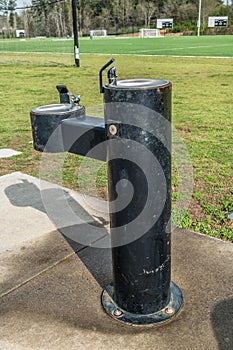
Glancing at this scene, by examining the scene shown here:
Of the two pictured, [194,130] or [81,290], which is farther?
[194,130]

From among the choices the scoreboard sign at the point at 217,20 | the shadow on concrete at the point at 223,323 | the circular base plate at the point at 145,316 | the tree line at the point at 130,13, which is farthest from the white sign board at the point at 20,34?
the shadow on concrete at the point at 223,323

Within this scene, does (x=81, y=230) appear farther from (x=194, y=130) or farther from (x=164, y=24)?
(x=164, y=24)

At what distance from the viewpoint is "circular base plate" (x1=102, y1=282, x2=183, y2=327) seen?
1964mm

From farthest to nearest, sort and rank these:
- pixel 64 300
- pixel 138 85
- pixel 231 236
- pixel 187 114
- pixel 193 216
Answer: pixel 187 114
pixel 193 216
pixel 231 236
pixel 64 300
pixel 138 85

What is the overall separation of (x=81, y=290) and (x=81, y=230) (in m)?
0.69

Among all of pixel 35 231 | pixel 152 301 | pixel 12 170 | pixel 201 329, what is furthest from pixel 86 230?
pixel 12 170

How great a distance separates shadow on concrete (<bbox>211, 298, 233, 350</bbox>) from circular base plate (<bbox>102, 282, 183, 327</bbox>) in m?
0.19

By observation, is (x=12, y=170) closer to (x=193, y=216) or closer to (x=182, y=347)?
(x=193, y=216)

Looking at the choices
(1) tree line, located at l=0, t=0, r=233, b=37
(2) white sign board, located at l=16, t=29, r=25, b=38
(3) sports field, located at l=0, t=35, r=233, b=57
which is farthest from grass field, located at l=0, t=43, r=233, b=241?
(1) tree line, located at l=0, t=0, r=233, b=37

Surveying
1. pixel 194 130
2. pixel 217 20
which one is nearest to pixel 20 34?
pixel 217 20

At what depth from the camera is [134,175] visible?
1740 millimetres

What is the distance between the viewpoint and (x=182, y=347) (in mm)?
1795

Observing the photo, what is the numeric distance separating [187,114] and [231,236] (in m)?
4.51

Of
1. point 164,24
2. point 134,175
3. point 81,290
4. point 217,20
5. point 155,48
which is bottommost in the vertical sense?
point 155,48
